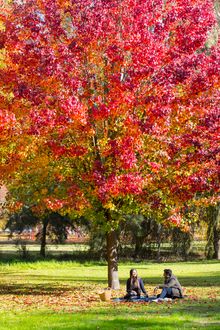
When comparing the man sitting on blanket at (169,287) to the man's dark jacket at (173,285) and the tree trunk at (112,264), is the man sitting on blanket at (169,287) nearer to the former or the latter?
the man's dark jacket at (173,285)

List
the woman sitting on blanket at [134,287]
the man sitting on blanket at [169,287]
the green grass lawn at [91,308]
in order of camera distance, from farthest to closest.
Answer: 1. the woman sitting on blanket at [134,287]
2. the man sitting on blanket at [169,287]
3. the green grass lawn at [91,308]

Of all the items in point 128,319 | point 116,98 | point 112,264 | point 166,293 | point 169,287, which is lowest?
point 128,319

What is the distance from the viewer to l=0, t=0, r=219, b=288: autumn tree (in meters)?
19.8

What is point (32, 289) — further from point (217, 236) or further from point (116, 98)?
point (217, 236)

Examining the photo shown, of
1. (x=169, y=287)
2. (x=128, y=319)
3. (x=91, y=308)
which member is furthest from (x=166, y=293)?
(x=128, y=319)

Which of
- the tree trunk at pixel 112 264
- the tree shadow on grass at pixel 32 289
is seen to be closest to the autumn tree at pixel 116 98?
the tree trunk at pixel 112 264

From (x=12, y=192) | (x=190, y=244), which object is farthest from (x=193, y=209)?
(x=12, y=192)

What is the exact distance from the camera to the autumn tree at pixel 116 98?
64.9ft

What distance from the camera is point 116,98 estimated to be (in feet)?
65.0

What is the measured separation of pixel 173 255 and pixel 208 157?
27.5 metres

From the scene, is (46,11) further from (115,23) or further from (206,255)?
(206,255)

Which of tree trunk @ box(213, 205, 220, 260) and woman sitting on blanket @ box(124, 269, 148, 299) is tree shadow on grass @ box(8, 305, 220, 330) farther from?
tree trunk @ box(213, 205, 220, 260)

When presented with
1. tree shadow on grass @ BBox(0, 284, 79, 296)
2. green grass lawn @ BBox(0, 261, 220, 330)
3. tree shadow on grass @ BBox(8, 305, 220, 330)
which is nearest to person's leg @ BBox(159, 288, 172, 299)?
green grass lawn @ BBox(0, 261, 220, 330)

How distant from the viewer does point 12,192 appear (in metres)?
34.5
